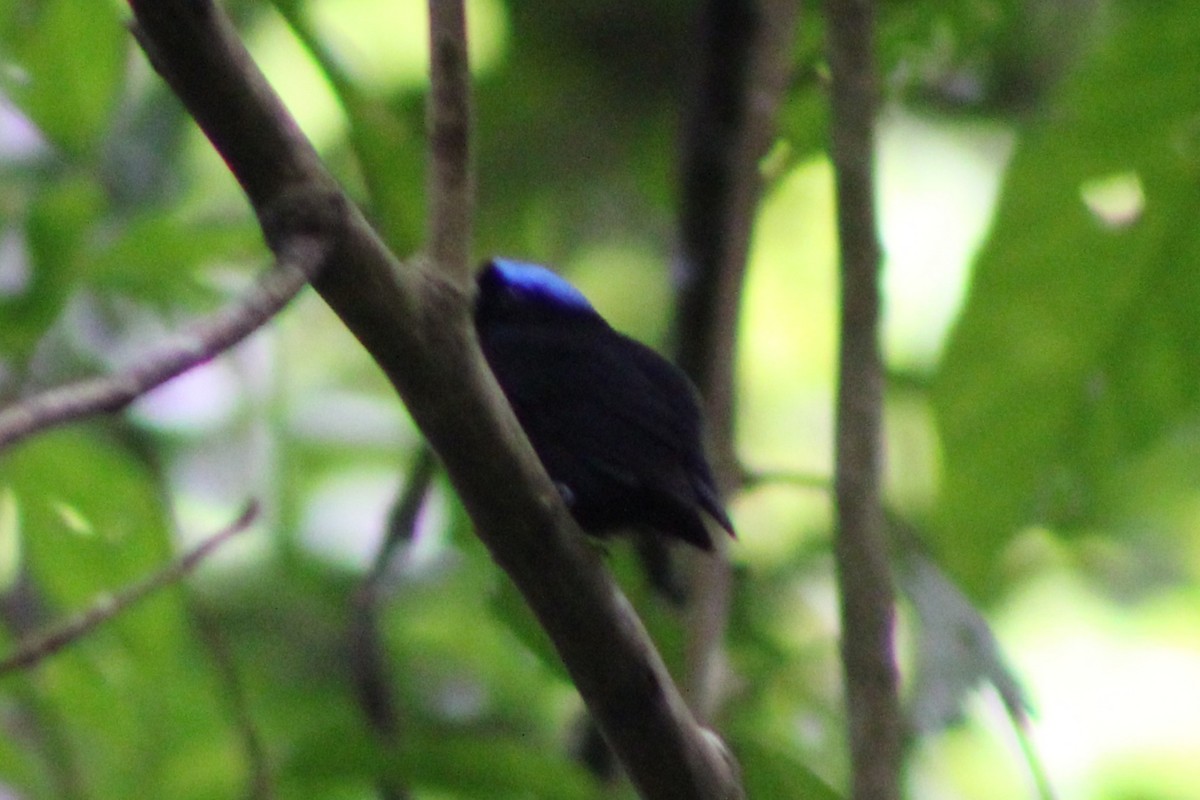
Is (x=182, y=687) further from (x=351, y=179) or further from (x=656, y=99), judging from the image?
(x=656, y=99)

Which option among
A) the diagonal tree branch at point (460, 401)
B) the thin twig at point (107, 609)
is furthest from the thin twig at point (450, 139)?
the thin twig at point (107, 609)

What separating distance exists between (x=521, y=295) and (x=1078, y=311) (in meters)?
1.09

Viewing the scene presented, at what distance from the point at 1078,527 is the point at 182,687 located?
69.2 inches

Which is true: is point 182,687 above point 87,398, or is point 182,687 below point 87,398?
below

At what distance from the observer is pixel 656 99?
404 cm

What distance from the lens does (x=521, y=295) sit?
10.3 ft

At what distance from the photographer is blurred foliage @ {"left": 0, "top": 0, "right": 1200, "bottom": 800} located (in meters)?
2.44

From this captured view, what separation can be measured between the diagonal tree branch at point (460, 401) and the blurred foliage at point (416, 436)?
518mm

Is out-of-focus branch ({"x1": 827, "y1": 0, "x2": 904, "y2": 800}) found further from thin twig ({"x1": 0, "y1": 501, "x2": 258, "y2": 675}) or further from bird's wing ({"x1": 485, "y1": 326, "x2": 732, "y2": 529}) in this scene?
thin twig ({"x1": 0, "y1": 501, "x2": 258, "y2": 675})

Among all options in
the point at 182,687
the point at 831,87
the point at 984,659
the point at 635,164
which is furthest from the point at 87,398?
the point at 635,164

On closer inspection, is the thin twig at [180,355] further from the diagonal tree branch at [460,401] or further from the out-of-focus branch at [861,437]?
the out-of-focus branch at [861,437]

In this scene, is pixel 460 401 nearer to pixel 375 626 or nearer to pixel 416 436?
pixel 375 626

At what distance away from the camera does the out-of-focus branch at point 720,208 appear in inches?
97.1

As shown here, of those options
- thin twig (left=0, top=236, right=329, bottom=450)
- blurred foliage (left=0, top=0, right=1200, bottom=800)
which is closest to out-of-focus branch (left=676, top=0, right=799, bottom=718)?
blurred foliage (left=0, top=0, right=1200, bottom=800)
